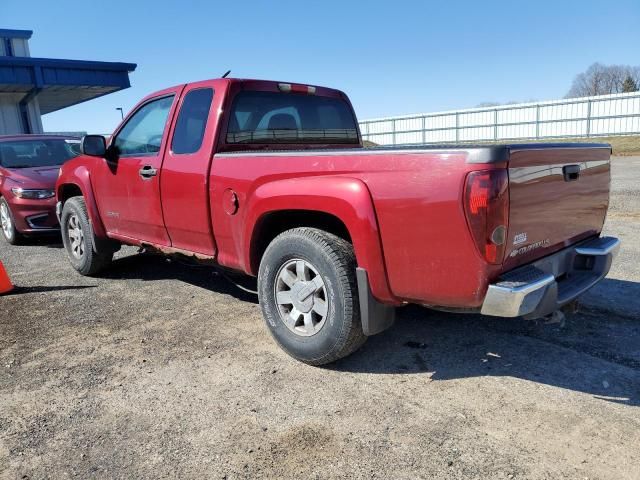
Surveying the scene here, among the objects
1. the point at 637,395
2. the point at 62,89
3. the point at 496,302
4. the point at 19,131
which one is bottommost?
the point at 637,395

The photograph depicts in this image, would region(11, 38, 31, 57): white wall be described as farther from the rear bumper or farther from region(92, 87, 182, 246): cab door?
the rear bumper

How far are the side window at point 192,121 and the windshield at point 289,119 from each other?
246 mm

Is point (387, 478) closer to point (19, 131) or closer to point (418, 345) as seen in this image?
point (418, 345)

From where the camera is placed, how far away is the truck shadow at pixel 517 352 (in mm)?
3236

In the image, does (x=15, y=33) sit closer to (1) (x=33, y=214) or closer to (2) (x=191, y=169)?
(1) (x=33, y=214)

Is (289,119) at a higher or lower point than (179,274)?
higher

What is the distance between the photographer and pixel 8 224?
8.16 meters

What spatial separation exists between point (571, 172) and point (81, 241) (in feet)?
16.6

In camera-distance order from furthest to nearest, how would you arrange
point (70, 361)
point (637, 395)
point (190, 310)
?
point (190, 310) < point (70, 361) < point (637, 395)

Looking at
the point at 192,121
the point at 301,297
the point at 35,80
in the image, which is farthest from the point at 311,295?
the point at 35,80

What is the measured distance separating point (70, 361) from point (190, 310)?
1.21 metres

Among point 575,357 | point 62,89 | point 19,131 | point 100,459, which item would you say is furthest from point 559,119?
point 100,459

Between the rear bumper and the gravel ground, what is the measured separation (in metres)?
0.54

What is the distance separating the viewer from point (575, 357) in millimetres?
3504
